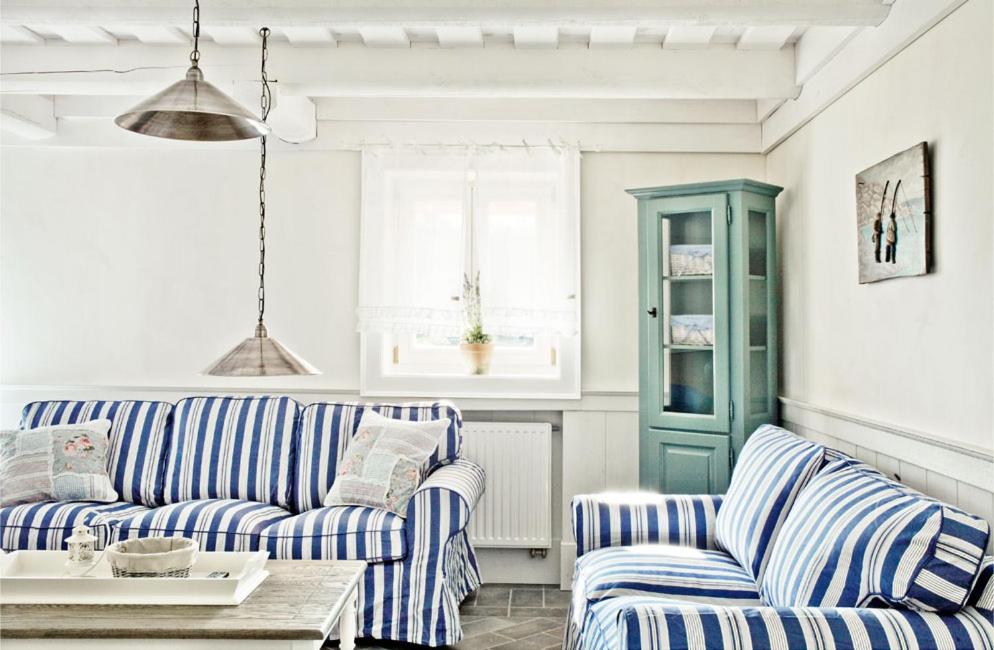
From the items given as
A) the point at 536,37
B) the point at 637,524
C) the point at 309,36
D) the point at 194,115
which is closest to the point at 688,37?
the point at 536,37

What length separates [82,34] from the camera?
3383mm

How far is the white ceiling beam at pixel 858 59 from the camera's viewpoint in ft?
7.93

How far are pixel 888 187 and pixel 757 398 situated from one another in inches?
48.7

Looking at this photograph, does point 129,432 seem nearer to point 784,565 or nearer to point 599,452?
point 599,452

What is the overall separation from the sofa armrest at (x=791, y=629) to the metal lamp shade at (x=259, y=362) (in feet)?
4.20

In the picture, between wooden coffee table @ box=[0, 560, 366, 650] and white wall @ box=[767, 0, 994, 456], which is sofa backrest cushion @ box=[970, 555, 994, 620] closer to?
white wall @ box=[767, 0, 994, 456]

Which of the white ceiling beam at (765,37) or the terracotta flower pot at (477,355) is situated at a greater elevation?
the white ceiling beam at (765,37)

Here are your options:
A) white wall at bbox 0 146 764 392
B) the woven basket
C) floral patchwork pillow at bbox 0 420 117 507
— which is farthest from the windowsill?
the woven basket

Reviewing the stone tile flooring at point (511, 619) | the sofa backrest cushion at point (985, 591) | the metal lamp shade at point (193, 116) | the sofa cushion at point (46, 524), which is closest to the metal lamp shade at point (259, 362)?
the metal lamp shade at point (193, 116)

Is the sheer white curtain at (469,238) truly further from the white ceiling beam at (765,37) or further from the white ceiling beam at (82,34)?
the white ceiling beam at (82,34)

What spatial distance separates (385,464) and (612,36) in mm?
2028

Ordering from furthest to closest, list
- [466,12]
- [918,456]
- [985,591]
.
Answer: [466,12], [918,456], [985,591]

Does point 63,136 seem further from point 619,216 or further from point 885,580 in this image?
point 885,580

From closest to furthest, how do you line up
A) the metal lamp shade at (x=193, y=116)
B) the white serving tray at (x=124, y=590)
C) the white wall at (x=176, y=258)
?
the metal lamp shade at (x=193, y=116) → the white serving tray at (x=124, y=590) → the white wall at (x=176, y=258)
